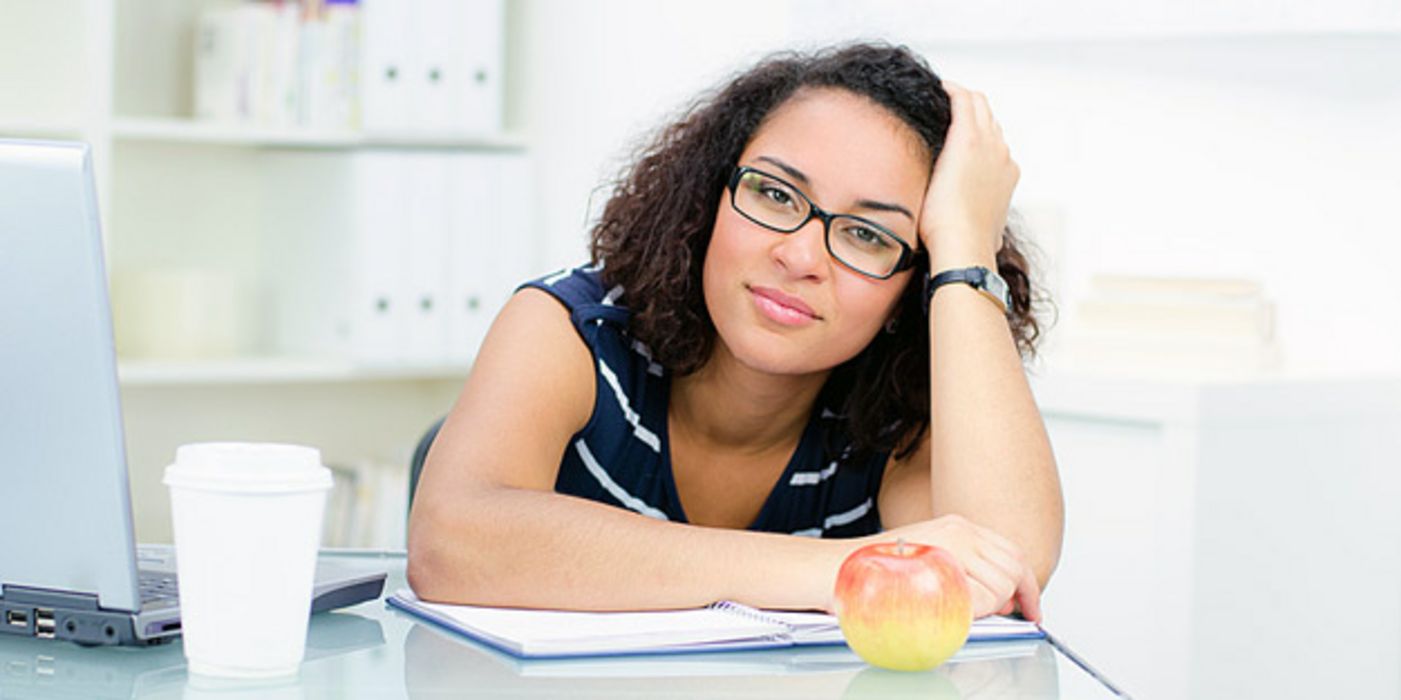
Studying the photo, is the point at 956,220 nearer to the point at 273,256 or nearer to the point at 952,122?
the point at 952,122

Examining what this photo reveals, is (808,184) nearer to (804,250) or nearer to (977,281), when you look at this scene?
(804,250)

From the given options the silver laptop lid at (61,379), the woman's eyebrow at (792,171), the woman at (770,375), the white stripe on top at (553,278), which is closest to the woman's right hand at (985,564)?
the woman at (770,375)

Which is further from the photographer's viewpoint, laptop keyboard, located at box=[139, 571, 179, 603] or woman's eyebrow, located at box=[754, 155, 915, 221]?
woman's eyebrow, located at box=[754, 155, 915, 221]

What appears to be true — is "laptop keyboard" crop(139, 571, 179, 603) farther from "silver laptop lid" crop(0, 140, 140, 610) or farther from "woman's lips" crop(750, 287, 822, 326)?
"woman's lips" crop(750, 287, 822, 326)

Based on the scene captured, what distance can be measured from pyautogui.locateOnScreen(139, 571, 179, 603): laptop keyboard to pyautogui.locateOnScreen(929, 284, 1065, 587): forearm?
0.69 m

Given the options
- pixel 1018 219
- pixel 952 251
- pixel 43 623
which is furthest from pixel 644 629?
pixel 1018 219

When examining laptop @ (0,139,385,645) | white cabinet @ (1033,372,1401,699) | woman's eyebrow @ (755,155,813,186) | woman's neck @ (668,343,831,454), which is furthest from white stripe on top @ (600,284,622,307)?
white cabinet @ (1033,372,1401,699)

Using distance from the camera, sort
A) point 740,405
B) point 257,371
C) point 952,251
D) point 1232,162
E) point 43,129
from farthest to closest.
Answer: point 257,371, point 43,129, point 1232,162, point 740,405, point 952,251

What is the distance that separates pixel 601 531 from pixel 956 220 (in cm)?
52

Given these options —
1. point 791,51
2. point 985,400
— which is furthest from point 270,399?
point 985,400

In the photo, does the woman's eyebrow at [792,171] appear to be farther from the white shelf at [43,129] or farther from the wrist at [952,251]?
the white shelf at [43,129]

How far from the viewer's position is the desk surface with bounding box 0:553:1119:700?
1.06 metres

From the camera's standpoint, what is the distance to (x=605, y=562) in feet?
4.36

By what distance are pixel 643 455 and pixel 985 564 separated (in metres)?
0.50
